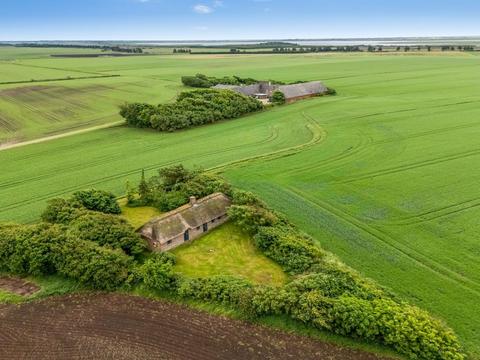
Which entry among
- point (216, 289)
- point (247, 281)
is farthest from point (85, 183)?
point (247, 281)

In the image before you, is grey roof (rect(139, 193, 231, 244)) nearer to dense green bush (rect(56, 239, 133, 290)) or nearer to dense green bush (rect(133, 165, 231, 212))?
dense green bush (rect(133, 165, 231, 212))

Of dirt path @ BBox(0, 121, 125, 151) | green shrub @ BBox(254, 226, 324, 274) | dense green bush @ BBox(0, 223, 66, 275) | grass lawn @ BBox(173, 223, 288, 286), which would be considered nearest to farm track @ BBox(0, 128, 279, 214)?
dense green bush @ BBox(0, 223, 66, 275)

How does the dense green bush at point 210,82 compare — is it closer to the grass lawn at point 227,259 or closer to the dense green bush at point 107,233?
the grass lawn at point 227,259

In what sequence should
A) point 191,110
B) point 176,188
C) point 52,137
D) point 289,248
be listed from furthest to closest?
1. point 191,110
2. point 52,137
3. point 176,188
4. point 289,248

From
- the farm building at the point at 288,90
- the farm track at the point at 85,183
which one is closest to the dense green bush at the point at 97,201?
the farm track at the point at 85,183

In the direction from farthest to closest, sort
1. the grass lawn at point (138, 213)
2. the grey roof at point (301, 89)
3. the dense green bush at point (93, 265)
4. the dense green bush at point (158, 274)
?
the grey roof at point (301, 89)
the grass lawn at point (138, 213)
the dense green bush at point (93, 265)
the dense green bush at point (158, 274)

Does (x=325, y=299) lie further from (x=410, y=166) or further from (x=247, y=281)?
(x=410, y=166)

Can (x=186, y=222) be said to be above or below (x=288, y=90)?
below
